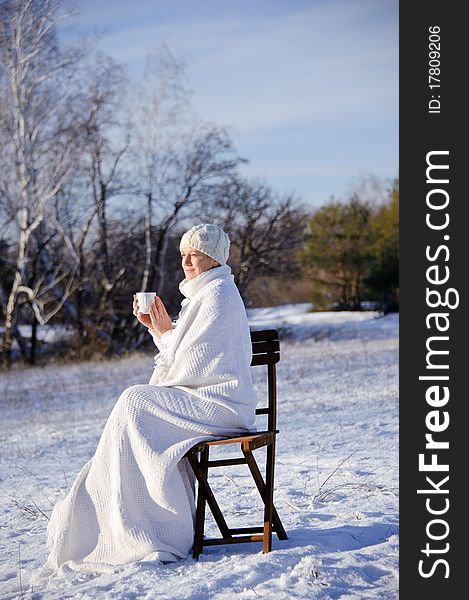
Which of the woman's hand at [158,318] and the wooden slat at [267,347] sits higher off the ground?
the woman's hand at [158,318]

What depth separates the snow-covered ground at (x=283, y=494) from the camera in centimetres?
388

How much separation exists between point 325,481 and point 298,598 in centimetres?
207

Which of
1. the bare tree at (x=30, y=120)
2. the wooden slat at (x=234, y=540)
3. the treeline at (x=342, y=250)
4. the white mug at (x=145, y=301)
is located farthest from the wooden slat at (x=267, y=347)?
the treeline at (x=342, y=250)

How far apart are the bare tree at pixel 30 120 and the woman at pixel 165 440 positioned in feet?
46.8

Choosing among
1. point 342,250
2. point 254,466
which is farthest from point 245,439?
point 342,250

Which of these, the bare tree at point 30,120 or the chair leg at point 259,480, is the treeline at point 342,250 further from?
the chair leg at point 259,480

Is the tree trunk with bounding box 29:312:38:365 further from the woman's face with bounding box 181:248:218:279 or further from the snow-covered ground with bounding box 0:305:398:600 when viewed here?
the woman's face with bounding box 181:248:218:279

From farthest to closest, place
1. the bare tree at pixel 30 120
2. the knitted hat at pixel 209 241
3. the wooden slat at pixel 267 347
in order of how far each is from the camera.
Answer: the bare tree at pixel 30 120 → the wooden slat at pixel 267 347 → the knitted hat at pixel 209 241

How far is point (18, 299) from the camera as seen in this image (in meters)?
19.2

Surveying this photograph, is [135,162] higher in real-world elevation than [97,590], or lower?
higher

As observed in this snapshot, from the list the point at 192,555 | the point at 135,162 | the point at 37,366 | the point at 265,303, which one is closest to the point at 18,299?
the point at 37,366

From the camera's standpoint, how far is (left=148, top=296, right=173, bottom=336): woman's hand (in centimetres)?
459

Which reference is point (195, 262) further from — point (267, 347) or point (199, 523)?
point (199, 523)

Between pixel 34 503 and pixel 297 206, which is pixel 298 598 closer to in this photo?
pixel 34 503
